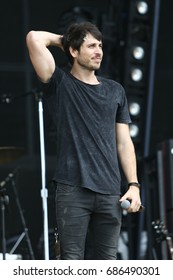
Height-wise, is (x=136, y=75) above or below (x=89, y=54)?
below

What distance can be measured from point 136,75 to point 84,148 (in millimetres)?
3800

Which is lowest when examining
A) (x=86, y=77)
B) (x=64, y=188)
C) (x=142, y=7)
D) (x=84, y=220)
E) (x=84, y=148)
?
(x=84, y=220)

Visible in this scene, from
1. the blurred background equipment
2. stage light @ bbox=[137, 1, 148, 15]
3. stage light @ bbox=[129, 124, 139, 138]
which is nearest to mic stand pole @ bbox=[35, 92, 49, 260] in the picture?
the blurred background equipment

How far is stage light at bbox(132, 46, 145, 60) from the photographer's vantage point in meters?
7.18

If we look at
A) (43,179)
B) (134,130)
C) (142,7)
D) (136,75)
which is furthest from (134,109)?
(43,179)

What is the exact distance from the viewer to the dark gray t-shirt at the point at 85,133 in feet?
11.4

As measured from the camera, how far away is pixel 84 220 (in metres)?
3.46

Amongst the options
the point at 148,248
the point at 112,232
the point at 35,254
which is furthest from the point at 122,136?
the point at 35,254

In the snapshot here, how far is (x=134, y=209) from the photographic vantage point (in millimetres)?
3500

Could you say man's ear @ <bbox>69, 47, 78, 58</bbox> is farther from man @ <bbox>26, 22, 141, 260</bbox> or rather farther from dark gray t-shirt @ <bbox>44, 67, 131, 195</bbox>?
dark gray t-shirt @ <bbox>44, 67, 131, 195</bbox>

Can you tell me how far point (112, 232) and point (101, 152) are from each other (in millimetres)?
383

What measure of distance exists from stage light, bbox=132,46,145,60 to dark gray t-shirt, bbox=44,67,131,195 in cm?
360

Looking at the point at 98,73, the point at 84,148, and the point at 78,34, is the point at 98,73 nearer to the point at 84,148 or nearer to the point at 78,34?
the point at 78,34
